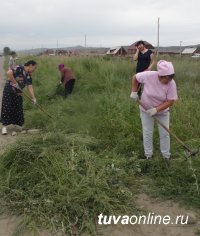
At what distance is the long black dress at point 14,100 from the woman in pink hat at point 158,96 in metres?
2.79

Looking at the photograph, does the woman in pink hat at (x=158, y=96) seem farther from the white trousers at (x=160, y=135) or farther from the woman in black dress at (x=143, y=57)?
the woman in black dress at (x=143, y=57)

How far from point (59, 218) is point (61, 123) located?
3148 mm

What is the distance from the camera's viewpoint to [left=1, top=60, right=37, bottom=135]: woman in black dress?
6.26 m

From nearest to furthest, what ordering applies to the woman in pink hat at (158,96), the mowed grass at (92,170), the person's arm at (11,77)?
1. the mowed grass at (92,170)
2. the woman in pink hat at (158,96)
3. the person's arm at (11,77)

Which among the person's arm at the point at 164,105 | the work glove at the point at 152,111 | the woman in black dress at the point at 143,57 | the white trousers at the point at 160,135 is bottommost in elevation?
the white trousers at the point at 160,135

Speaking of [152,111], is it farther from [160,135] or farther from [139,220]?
[139,220]

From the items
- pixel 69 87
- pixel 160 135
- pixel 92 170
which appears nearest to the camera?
pixel 92 170

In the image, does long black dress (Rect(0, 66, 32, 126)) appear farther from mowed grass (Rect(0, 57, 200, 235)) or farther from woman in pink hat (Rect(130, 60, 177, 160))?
woman in pink hat (Rect(130, 60, 177, 160))

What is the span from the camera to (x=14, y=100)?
654cm

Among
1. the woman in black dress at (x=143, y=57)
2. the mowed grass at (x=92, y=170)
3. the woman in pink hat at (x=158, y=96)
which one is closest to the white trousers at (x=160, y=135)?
the woman in pink hat at (x=158, y=96)

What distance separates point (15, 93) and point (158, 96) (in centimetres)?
329

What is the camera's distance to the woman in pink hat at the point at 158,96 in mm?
3934

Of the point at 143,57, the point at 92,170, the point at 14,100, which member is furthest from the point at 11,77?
the point at 92,170

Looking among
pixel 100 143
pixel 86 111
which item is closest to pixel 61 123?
pixel 86 111
